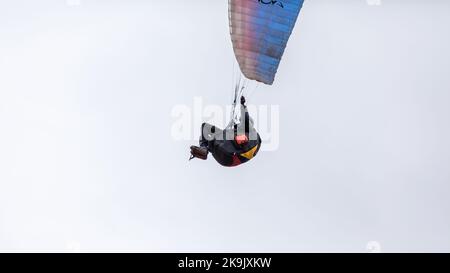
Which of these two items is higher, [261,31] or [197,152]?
[261,31]

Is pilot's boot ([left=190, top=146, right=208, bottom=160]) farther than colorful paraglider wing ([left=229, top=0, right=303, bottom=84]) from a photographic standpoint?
Yes

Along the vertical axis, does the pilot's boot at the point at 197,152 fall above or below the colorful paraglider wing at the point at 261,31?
below

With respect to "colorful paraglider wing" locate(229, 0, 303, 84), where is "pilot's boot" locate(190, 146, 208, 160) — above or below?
below

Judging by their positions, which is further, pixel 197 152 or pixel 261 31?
pixel 197 152

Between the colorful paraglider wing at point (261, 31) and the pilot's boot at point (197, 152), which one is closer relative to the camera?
the colorful paraglider wing at point (261, 31)
